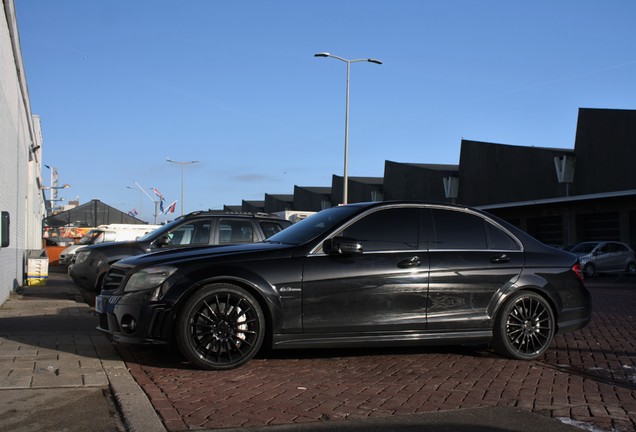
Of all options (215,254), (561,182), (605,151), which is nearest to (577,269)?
(215,254)

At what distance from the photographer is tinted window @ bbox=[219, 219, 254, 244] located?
12070 mm

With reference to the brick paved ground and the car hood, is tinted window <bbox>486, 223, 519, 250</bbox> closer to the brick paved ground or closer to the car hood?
the brick paved ground

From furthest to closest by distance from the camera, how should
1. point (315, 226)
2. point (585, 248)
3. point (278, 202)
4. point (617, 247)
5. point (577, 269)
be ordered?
1. point (278, 202)
2. point (617, 247)
3. point (585, 248)
4. point (577, 269)
5. point (315, 226)

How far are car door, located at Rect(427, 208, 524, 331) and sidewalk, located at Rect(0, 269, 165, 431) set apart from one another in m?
3.09

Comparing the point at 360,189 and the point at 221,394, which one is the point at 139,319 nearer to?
the point at 221,394

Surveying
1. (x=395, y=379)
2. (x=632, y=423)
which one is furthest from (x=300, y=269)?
(x=632, y=423)

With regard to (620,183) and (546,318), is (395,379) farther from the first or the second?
(620,183)

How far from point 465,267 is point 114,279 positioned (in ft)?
11.8

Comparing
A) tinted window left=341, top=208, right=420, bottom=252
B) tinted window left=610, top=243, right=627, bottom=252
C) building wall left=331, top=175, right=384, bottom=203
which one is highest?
building wall left=331, top=175, right=384, bottom=203

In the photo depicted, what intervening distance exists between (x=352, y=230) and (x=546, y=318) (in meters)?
2.35

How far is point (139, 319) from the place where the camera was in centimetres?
620

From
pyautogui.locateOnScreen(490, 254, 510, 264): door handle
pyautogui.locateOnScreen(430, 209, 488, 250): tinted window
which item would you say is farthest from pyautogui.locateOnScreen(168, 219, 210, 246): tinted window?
pyautogui.locateOnScreen(490, 254, 510, 264): door handle

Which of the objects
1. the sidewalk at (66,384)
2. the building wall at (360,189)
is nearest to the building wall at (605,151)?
the building wall at (360,189)

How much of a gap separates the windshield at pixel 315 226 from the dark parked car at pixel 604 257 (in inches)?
906
